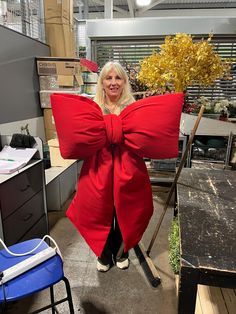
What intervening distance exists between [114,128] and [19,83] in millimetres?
1520

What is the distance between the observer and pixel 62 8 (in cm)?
286

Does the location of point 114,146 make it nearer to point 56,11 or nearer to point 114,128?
point 114,128

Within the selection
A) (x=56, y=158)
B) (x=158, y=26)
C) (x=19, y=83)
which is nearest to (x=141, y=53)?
(x=158, y=26)

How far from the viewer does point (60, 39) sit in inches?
118

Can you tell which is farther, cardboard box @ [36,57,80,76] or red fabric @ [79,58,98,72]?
red fabric @ [79,58,98,72]

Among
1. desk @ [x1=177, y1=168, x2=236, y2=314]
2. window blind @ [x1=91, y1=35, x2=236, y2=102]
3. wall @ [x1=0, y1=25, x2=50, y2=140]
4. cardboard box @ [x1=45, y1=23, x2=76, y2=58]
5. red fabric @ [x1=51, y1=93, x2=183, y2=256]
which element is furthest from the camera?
window blind @ [x1=91, y1=35, x2=236, y2=102]

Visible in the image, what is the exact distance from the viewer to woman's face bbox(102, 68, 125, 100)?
1537mm

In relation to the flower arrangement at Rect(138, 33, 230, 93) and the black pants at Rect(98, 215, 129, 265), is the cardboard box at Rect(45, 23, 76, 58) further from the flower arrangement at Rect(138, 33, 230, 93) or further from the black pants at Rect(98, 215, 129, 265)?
the black pants at Rect(98, 215, 129, 265)

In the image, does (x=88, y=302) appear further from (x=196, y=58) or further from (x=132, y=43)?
(x=132, y=43)

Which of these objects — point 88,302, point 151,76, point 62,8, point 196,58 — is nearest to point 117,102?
point 151,76

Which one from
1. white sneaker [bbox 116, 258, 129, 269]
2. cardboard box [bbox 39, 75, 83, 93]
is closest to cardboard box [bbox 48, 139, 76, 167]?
cardboard box [bbox 39, 75, 83, 93]

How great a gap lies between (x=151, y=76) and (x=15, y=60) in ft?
4.66

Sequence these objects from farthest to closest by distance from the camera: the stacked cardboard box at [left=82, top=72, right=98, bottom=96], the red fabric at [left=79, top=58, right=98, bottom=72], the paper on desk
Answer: the stacked cardboard box at [left=82, top=72, right=98, bottom=96] → the red fabric at [left=79, top=58, right=98, bottom=72] → the paper on desk

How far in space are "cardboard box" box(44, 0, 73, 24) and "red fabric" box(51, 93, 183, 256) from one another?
2.03 m
